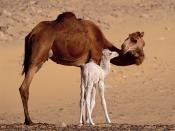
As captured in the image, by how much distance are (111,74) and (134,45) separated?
906 centimetres

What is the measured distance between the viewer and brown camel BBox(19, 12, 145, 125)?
14781mm

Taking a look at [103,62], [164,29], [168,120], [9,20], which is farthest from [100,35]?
[9,20]

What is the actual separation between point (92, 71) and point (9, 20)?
15.1 m

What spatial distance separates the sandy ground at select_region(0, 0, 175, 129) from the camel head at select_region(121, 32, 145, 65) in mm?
3782

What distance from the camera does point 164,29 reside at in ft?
88.4

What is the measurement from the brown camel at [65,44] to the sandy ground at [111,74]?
12.6 feet

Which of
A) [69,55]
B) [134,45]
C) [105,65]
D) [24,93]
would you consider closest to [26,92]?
[24,93]

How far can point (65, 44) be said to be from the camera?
15.0 metres

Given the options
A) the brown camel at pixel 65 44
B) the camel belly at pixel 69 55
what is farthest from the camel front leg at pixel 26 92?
the camel belly at pixel 69 55

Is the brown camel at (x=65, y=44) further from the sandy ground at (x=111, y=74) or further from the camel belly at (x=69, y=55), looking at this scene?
the sandy ground at (x=111, y=74)

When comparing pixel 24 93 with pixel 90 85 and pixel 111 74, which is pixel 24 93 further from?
pixel 111 74

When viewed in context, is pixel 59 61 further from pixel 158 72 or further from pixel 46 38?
pixel 158 72

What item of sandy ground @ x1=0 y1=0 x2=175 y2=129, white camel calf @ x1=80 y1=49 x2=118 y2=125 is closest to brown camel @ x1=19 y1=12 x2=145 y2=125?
white camel calf @ x1=80 y1=49 x2=118 y2=125

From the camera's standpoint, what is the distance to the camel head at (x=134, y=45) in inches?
603
